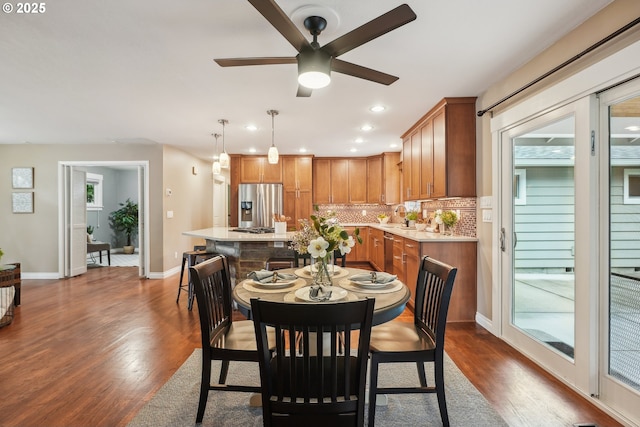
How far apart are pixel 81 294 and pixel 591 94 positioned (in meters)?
6.08

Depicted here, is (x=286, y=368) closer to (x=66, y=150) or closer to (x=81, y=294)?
(x=81, y=294)

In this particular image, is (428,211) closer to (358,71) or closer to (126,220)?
(358,71)

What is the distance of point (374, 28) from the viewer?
1.61m

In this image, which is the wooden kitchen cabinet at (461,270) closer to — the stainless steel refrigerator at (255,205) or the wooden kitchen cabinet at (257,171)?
the stainless steel refrigerator at (255,205)

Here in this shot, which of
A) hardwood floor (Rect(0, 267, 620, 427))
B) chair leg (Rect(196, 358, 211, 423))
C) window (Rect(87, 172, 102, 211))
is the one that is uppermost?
window (Rect(87, 172, 102, 211))

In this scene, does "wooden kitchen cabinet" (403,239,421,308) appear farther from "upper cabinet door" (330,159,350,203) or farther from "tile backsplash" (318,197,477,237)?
"upper cabinet door" (330,159,350,203)

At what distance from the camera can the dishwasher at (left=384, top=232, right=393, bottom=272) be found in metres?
5.15

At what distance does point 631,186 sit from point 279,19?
218 cm

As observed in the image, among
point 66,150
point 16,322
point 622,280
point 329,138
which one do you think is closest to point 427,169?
point 329,138

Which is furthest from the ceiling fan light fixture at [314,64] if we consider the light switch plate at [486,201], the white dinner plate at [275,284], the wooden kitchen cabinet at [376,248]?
the wooden kitchen cabinet at [376,248]

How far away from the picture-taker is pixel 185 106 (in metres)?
3.63

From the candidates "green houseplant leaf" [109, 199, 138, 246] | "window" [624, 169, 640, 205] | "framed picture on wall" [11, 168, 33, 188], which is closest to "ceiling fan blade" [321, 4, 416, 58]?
"window" [624, 169, 640, 205]

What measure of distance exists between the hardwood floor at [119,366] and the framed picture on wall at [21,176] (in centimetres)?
277

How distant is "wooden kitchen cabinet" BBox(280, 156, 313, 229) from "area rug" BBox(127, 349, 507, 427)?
4528 mm
